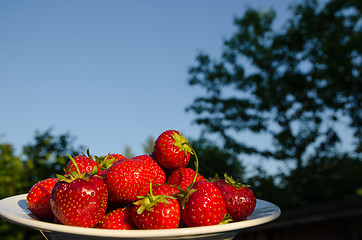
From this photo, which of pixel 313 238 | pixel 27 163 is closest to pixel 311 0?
pixel 313 238

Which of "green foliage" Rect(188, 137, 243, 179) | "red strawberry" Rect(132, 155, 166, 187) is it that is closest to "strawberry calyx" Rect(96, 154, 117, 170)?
"red strawberry" Rect(132, 155, 166, 187)

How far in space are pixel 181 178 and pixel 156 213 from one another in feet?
1.29

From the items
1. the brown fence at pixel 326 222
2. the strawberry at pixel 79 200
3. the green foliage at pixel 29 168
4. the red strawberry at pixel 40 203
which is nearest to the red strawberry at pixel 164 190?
the strawberry at pixel 79 200

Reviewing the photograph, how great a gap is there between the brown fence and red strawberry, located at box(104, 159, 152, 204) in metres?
2.79

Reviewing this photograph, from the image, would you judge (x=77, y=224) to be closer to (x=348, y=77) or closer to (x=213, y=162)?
(x=213, y=162)

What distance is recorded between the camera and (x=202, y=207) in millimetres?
1428

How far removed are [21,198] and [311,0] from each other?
48.1ft

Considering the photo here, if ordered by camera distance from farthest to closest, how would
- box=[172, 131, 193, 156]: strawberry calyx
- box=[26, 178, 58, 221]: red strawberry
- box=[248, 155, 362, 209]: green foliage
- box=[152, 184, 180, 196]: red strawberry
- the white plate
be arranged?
box=[248, 155, 362, 209]: green foliage, box=[172, 131, 193, 156]: strawberry calyx, box=[26, 178, 58, 221]: red strawberry, box=[152, 184, 180, 196]: red strawberry, the white plate

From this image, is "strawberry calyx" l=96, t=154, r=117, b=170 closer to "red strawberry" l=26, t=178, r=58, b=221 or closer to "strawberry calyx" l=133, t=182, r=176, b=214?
"red strawberry" l=26, t=178, r=58, b=221

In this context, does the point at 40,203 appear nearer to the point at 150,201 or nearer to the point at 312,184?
the point at 150,201

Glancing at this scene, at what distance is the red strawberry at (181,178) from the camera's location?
1.70 m

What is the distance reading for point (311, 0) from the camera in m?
13.5

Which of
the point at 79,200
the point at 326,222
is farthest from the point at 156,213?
the point at 326,222

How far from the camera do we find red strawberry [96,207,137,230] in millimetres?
1457
